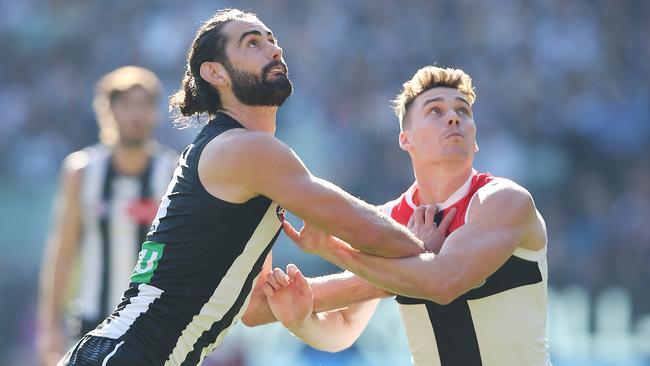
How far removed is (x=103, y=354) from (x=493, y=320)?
1728 millimetres

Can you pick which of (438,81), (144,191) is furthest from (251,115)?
(144,191)

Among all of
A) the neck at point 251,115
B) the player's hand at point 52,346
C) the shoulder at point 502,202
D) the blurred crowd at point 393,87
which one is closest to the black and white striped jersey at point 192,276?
the neck at point 251,115

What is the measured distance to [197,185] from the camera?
4730 millimetres

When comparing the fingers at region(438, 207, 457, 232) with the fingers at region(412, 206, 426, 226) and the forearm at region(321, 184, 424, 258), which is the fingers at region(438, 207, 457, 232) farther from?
the forearm at region(321, 184, 424, 258)

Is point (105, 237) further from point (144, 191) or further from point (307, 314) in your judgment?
point (307, 314)

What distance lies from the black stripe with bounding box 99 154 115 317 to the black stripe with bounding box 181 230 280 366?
3031mm

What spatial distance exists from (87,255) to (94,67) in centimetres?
778

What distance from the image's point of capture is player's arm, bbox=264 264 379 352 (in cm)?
534

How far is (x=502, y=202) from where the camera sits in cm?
497

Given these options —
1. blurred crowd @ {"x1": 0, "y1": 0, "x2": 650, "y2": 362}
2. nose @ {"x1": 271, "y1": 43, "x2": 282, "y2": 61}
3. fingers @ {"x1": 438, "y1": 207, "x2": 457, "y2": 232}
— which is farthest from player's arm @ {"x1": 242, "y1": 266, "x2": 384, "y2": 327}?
blurred crowd @ {"x1": 0, "y1": 0, "x2": 650, "y2": 362}

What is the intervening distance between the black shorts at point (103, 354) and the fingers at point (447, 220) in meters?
1.47

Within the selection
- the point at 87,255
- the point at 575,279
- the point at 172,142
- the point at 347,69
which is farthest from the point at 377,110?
the point at 87,255

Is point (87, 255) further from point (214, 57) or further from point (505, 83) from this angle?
point (505, 83)

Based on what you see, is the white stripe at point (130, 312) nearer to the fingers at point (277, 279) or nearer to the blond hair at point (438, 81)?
the fingers at point (277, 279)
